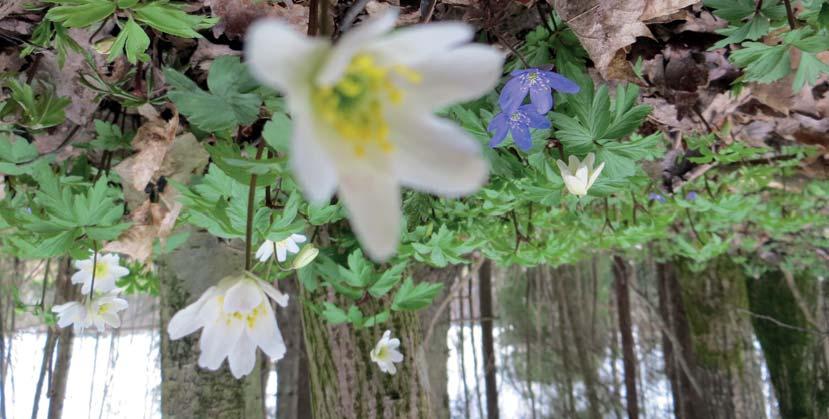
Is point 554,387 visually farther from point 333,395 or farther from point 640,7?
point 640,7

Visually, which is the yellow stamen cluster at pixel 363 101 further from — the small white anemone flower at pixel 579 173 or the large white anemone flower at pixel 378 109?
the small white anemone flower at pixel 579 173

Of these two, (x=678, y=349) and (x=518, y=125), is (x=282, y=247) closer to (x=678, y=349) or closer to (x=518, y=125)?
(x=518, y=125)

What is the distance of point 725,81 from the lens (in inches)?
37.3

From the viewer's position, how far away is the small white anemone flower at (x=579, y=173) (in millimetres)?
651

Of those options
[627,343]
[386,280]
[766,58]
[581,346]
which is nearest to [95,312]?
[386,280]

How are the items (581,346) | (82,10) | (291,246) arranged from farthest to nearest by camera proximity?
(581,346) < (291,246) < (82,10)

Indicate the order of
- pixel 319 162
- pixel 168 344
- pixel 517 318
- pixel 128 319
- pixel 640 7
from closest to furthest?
pixel 319 162 → pixel 640 7 → pixel 168 344 → pixel 128 319 → pixel 517 318

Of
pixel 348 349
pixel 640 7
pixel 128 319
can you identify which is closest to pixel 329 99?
pixel 640 7

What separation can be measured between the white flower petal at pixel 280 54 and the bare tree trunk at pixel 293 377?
3.55 meters

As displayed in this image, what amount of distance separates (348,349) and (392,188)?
3.96 feet

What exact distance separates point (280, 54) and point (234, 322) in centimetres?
28

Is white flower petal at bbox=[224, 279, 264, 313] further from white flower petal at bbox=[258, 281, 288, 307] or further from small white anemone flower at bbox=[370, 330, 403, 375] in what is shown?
small white anemone flower at bbox=[370, 330, 403, 375]

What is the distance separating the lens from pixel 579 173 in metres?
0.66

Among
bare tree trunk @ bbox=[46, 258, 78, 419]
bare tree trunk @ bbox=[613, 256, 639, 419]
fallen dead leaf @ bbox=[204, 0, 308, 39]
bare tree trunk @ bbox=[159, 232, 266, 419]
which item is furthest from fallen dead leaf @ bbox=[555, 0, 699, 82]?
bare tree trunk @ bbox=[613, 256, 639, 419]
